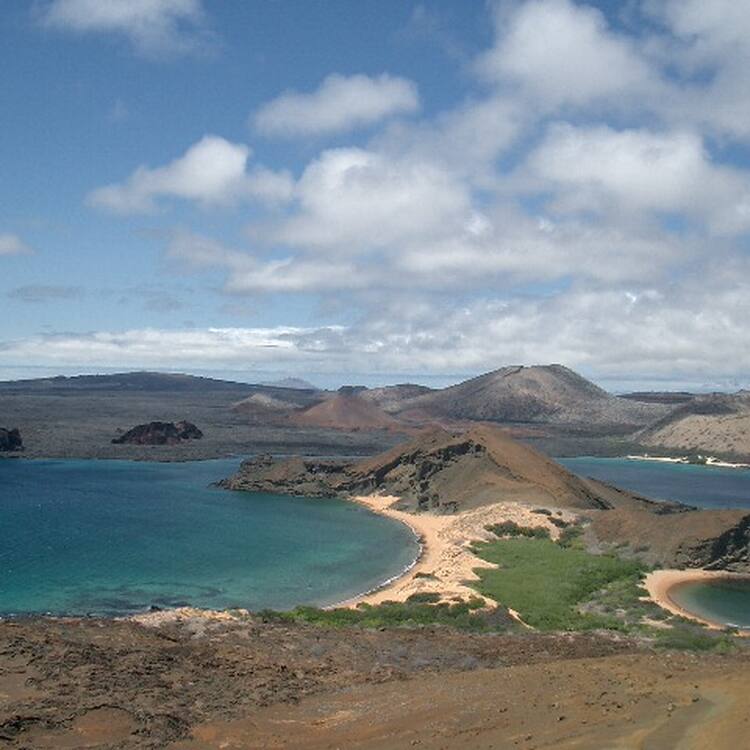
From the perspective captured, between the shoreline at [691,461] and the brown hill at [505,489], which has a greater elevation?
the brown hill at [505,489]

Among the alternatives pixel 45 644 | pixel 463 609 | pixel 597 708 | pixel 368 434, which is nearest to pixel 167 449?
pixel 368 434

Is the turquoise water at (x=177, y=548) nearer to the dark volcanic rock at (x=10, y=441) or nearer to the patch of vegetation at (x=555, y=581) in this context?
the patch of vegetation at (x=555, y=581)

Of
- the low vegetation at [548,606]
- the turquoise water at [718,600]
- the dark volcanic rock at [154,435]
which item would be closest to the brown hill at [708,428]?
the dark volcanic rock at [154,435]

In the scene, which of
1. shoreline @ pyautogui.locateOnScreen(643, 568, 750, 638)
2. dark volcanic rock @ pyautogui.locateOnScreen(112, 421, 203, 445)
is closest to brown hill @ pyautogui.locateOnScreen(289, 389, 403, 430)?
dark volcanic rock @ pyautogui.locateOnScreen(112, 421, 203, 445)

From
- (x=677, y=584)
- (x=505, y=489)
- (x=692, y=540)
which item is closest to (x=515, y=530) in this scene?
(x=505, y=489)

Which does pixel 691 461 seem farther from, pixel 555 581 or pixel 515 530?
pixel 555 581

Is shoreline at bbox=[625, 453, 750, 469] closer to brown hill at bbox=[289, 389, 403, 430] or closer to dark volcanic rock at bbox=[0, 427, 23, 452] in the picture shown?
brown hill at bbox=[289, 389, 403, 430]
